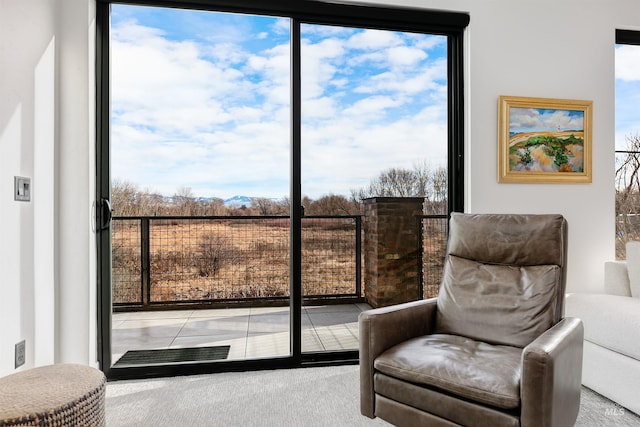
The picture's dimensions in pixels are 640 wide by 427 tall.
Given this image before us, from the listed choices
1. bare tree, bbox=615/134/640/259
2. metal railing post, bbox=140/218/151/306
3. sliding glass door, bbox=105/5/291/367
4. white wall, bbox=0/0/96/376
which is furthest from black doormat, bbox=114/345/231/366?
bare tree, bbox=615/134/640/259

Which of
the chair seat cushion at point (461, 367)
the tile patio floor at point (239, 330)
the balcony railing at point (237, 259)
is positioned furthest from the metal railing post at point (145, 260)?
the chair seat cushion at point (461, 367)

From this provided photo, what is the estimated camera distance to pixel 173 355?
2.88m

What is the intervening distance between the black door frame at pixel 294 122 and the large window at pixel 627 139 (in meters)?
1.37

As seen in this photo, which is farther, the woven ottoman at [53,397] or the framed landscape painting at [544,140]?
the framed landscape painting at [544,140]

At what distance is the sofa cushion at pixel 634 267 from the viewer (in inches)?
96.3

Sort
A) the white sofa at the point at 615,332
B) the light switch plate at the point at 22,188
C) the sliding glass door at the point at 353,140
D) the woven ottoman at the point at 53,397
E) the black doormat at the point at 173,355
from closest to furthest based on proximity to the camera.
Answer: the woven ottoman at the point at 53,397
the light switch plate at the point at 22,188
the white sofa at the point at 615,332
the black doormat at the point at 173,355
the sliding glass door at the point at 353,140

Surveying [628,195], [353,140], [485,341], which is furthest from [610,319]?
[353,140]

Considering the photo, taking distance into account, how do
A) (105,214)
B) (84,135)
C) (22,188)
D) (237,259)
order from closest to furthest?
(22,188) → (84,135) → (105,214) → (237,259)

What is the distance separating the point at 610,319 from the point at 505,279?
69 centimetres

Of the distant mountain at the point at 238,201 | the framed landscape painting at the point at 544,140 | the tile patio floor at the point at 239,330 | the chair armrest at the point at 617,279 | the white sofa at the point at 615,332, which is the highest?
the framed landscape painting at the point at 544,140

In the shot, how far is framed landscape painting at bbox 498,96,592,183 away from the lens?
9.57 feet

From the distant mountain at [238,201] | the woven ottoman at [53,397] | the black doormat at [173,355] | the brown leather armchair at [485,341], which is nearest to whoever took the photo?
the woven ottoman at [53,397]

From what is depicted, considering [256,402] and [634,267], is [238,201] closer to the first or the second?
[256,402]

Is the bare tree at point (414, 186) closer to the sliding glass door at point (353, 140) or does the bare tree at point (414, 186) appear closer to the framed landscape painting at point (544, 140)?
the sliding glass door at point (353, 140)
